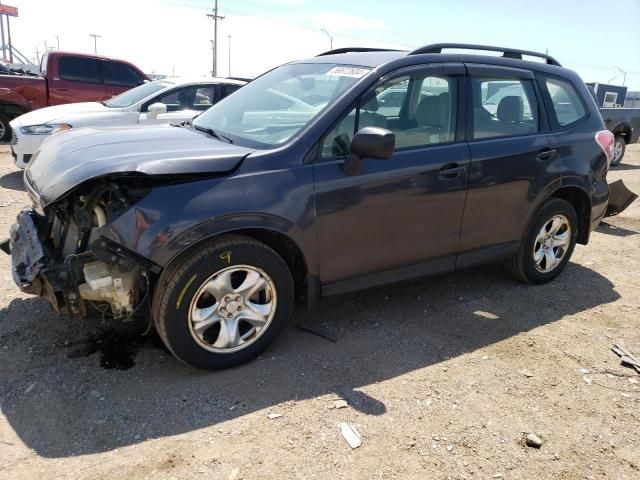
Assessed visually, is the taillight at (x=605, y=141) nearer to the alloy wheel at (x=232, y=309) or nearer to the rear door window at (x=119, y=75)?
the alloy wheel at (x=232, y=309)

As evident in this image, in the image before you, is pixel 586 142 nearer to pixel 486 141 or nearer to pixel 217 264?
pixel 486 141

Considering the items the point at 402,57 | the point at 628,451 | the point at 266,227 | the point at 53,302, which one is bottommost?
the point at 628,451

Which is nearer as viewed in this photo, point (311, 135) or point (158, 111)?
point (311, 135)

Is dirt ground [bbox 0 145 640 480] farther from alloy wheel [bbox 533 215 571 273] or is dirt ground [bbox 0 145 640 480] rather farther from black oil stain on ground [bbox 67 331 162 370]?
alloy wheel [bbox 533 215 571 273]

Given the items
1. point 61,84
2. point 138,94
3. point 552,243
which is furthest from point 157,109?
point 61,84

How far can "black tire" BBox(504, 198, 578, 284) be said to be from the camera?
14.6ft

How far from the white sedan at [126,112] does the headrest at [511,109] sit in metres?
4.36

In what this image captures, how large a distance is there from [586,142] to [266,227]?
122 inches

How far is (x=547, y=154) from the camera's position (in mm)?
4285

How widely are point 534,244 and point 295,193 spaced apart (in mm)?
2456

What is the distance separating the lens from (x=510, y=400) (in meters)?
3.09

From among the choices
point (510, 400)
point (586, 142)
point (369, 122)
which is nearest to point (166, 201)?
point (369, 122)

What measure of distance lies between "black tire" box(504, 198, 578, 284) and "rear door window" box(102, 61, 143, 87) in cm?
974

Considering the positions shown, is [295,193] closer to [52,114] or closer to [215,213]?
[215,213]
